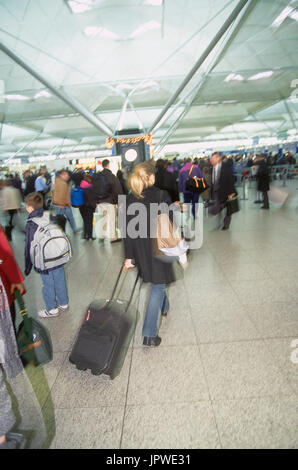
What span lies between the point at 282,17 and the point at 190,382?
2151 centimetres

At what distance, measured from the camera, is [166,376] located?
2.55 m

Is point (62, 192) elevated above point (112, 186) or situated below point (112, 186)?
below

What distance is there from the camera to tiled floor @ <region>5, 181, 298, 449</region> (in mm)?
1992

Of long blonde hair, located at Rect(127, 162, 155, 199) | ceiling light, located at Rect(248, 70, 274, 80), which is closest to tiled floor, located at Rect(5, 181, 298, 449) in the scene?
long blonde hair, located at Rect(127, 162, 155, 199)

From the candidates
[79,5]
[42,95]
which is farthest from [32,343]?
[42,95]

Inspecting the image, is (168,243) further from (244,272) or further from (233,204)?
(233,204)

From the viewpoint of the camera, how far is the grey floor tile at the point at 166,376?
2314mm

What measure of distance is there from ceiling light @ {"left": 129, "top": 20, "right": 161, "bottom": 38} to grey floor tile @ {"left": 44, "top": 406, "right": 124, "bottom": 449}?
2486 cm

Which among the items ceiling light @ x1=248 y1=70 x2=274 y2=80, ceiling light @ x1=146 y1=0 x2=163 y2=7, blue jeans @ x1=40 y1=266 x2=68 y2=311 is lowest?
blue jeans @ x1=40 y1=266 x2=68 y2=311

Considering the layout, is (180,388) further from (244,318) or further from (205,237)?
(205,237)

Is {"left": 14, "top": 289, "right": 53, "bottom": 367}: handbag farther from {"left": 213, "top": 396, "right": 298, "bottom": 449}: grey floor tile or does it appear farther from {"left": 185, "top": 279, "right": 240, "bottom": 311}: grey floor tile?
{"left": 185, "top": 279, "right": 240, "bottom": 311}: grey floor tile

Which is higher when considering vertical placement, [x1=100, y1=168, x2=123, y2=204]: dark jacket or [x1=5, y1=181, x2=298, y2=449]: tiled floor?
[x1=100, y1=168, x2=123, y2=204]: dark jacket

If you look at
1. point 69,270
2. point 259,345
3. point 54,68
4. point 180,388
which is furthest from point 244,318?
point 54,68

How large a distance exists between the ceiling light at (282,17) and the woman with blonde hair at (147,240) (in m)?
19.3
